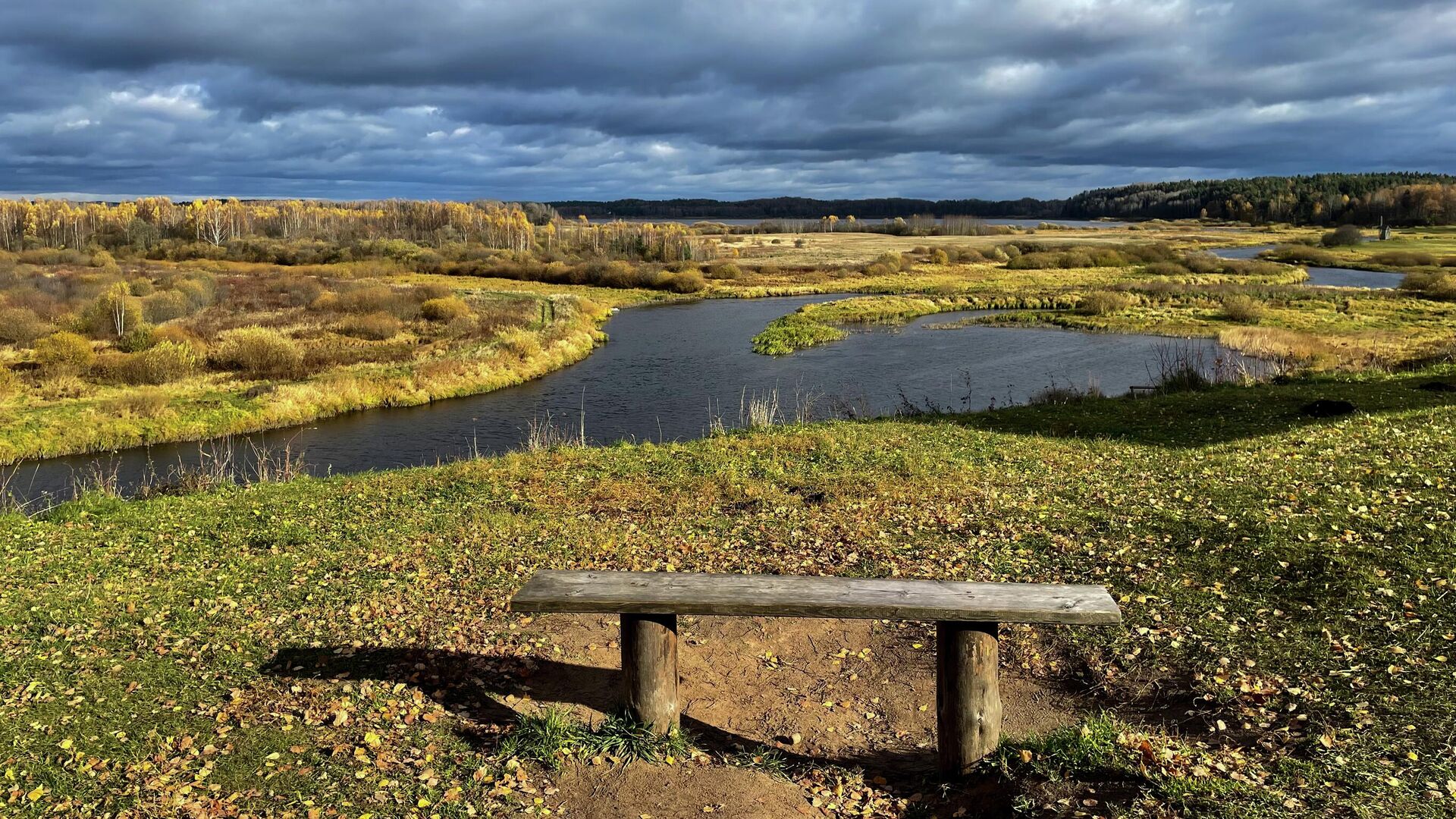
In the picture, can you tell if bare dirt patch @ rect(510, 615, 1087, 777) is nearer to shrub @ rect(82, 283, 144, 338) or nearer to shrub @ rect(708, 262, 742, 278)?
shrub @ rect(82, 283, 144, 338)

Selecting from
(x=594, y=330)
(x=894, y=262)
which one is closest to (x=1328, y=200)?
(x=894, y=262)

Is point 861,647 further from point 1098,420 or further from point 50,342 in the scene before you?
point 50,342

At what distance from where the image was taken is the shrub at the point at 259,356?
32.4 metres

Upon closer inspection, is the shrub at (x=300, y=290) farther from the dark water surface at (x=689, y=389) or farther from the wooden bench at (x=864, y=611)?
the wooden bench at (x=864, y=611)

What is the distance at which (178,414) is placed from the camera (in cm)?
2627

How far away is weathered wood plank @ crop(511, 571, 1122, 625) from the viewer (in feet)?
16.3

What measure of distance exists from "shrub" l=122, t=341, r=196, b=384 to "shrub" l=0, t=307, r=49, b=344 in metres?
6.72

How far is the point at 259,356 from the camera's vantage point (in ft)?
108

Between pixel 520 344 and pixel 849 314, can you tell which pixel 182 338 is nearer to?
pixel 520 344

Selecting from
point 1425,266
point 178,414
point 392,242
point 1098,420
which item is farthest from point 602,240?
point 1098,420

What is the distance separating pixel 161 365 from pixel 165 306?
53.6 feet

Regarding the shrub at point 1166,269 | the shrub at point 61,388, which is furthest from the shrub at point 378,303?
the shrub at point 1166,269

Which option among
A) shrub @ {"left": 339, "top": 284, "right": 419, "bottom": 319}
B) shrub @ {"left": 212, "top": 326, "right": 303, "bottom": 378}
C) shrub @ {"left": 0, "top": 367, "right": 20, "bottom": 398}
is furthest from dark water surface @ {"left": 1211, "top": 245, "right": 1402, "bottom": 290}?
shrub @ {"left": 0, "top": 367, "right": 20, "bottom": 398}

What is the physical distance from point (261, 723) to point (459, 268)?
281 feet
